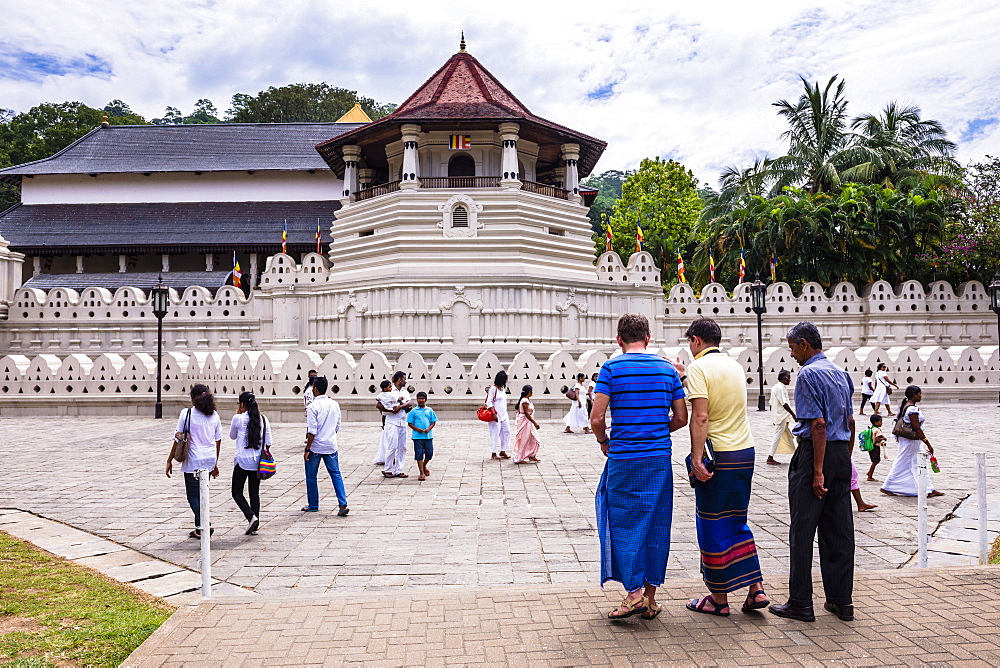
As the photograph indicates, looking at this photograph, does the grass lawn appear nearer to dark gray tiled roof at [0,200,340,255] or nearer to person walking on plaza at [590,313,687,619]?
person walking on plaza at [590,313,687,619]

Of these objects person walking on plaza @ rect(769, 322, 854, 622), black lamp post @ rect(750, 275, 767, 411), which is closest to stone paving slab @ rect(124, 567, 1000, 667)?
person walking on plaza @ rect(769, 322, 854, 622)

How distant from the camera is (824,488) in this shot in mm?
4699

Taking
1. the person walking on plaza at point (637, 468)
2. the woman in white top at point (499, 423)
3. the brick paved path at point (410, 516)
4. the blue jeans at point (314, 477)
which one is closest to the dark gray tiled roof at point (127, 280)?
the brick paved path at point (410, 516)

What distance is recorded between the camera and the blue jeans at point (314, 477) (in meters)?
8.14

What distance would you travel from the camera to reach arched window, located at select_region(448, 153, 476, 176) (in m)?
28.9

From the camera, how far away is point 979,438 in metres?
14.1

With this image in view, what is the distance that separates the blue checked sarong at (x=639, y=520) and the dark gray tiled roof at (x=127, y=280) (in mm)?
32420

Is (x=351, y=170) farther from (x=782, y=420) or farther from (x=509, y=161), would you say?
(x=782, y=420)

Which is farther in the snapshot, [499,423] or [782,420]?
[499,423]

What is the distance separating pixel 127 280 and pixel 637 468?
1392 inches

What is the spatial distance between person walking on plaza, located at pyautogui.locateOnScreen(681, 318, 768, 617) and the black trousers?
13.0 inches

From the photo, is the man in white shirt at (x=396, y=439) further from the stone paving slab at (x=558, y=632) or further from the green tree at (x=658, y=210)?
the green tree at (x=658, y=210)

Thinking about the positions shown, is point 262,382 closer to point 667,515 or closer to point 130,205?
point 667,515

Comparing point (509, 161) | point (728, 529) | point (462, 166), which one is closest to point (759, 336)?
point (509, 161)
